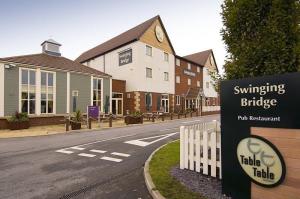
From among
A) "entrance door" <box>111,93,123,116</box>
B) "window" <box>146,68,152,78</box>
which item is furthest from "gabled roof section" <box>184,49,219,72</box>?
"entrance door" <box>111,93,123,116</box>

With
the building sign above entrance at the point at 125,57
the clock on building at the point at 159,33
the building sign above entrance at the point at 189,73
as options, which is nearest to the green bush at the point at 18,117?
the building sign above entrance at the point at 125,57

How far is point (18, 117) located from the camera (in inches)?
750

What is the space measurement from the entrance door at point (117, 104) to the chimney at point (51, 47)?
9180 millimetres

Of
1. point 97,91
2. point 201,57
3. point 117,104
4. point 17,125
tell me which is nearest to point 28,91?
point 17,125

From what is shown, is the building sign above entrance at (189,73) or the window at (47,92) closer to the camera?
the window at (47,92)

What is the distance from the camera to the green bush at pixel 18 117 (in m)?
18.5

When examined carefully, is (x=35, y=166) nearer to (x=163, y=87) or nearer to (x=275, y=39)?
(x=275, y=39)

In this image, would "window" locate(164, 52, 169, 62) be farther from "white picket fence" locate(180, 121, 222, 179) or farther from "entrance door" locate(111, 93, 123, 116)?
"white picket fence" locate(180, 121, 222, 179)

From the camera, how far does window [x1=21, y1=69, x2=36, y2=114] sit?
2066 cm

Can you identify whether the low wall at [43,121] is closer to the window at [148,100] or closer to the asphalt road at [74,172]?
the asphalt road at [74,172]

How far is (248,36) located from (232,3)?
108cm

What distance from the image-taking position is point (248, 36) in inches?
229

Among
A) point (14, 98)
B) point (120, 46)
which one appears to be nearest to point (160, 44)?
point (120, 46)

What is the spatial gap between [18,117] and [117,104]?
541 inches
